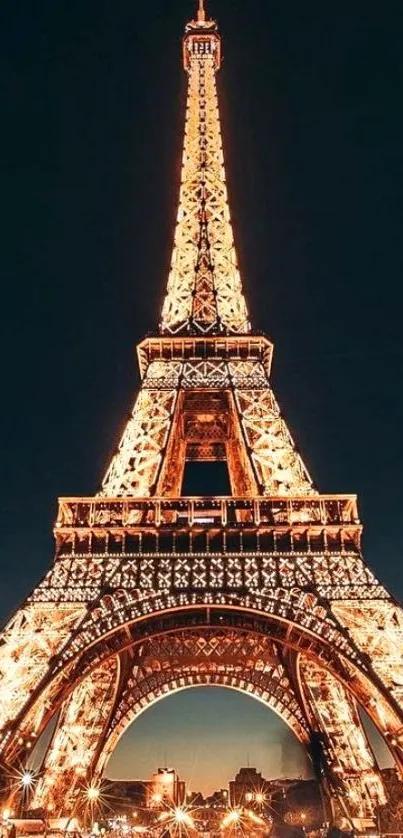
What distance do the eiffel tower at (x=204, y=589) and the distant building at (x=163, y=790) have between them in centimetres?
2677

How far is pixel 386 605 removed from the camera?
1493 cm

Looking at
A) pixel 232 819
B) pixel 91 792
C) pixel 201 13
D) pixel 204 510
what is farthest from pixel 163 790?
pixel 201 13

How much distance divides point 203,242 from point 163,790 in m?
38.5

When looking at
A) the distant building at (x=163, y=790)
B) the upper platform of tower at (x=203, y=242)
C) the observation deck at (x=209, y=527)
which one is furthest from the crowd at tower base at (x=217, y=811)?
the upper platform of tower at (x=203, y=242)

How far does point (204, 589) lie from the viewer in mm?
15406

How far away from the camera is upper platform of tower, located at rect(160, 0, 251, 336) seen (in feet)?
82.4

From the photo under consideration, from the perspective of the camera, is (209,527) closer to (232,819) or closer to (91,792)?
(91,792)

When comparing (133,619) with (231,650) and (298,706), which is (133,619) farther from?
(298,706)

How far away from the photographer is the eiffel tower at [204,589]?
47.3ft

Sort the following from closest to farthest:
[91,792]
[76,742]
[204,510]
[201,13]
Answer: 1. [204,510]
2. [76,742]
3. [91,792]
4. [201,13]

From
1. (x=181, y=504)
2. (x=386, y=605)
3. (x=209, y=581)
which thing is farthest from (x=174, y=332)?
(x=386, y=605)

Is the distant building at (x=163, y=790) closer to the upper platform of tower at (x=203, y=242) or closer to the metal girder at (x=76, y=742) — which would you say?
the metal girder at (x=76, y=742)

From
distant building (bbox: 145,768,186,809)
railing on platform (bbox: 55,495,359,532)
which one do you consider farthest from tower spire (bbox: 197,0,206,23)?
distant building (bbox: 145,768,186,809)

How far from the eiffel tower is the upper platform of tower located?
0.10m
